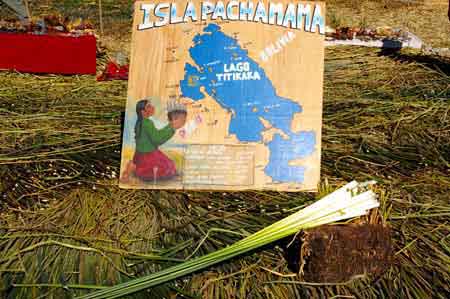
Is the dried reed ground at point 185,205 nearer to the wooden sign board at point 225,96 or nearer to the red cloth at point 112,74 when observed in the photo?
the wooden sign board at point 225,96

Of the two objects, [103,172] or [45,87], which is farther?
[45,87]

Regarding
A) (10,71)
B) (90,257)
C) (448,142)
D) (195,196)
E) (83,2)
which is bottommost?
(90,257)

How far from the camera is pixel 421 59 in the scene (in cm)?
783

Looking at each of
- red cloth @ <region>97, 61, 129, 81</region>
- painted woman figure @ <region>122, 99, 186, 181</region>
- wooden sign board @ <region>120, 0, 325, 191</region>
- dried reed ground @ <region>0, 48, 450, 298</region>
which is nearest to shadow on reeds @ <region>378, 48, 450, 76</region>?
dried reed ground @ <region>0, 48, 450, 298</region>

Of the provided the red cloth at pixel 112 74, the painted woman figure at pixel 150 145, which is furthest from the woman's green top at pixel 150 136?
the red cloth at pixel 112 74

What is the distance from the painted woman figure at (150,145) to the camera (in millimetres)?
4734

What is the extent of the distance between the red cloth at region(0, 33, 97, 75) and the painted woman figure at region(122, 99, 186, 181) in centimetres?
329

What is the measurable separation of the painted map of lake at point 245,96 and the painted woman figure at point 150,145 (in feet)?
1.00

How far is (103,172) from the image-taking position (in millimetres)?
5020

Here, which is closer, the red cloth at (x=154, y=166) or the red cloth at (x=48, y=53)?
the red cloth at (x=154, y=166)

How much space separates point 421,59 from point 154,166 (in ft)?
15.5

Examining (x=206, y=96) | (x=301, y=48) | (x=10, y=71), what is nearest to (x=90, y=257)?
(x=206, y=96)

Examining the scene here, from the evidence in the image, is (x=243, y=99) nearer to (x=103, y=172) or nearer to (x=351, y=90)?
(x=103, y=172)

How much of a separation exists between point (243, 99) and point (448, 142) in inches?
86.3
